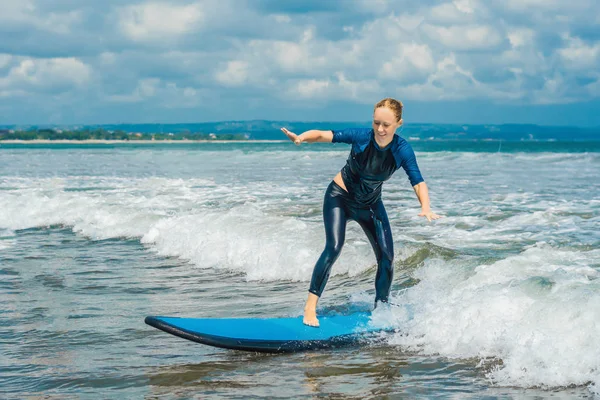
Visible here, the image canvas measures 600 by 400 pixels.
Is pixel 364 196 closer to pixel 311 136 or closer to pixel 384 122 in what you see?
pixel 384 122

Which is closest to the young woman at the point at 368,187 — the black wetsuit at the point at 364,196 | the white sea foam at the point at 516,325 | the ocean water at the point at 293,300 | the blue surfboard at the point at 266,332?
the black wetsuit at the point at 364,196

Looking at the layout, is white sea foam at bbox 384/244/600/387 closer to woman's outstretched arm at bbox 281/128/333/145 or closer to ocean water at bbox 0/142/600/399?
ocean water at bbox 0/142/600/399

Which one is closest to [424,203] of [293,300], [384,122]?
[384,122]

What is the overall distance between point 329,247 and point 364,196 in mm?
560

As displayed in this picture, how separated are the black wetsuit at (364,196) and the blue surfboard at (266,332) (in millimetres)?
379

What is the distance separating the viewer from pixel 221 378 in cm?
558

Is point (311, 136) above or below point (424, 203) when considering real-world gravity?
above

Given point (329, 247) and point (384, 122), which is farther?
point (329, 247)

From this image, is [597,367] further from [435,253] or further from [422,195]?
[435,253]

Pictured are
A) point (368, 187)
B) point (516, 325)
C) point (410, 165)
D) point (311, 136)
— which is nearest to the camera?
point (311, 136)

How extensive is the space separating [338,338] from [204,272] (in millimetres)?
4772

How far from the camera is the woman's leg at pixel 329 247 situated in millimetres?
6410

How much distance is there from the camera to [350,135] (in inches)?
243

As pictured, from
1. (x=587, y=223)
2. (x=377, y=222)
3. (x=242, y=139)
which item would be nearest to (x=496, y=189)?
(x=587, y=223)
